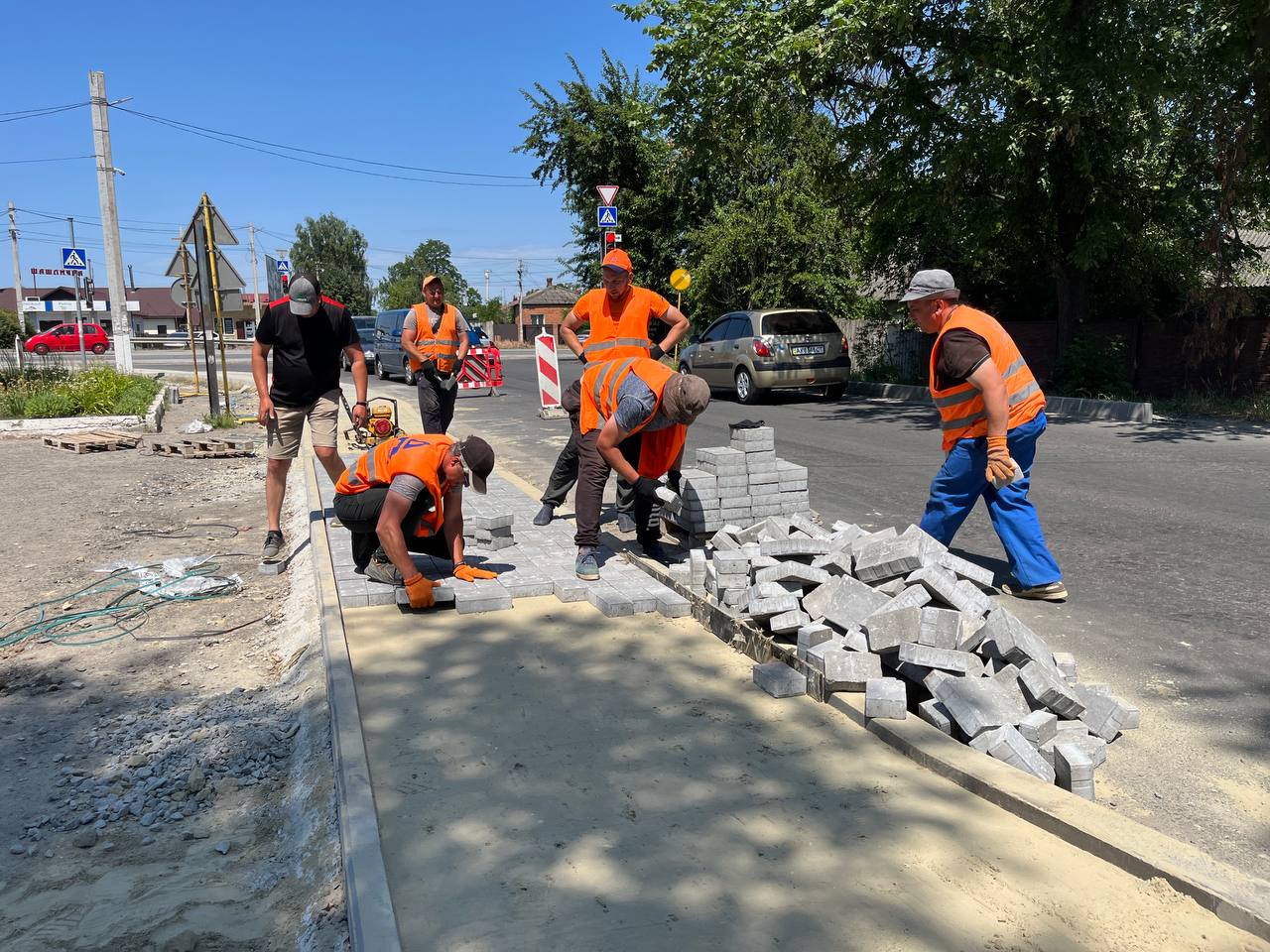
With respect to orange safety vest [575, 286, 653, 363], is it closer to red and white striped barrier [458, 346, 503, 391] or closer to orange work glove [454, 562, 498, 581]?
orange work glove [454, 562, 498, 581]

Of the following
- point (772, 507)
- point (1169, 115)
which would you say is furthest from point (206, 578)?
point (1169, 115)

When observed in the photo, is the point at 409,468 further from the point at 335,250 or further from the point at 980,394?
the point at 335,250

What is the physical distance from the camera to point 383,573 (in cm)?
530

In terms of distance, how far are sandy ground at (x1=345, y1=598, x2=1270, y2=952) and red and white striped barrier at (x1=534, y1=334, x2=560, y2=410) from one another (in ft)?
36.0

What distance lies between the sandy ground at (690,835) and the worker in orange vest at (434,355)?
437 cm

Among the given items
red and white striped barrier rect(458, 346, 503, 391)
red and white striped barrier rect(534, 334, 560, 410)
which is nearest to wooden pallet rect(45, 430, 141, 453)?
red and white striped barrier rect(534, 334, 560, 410)

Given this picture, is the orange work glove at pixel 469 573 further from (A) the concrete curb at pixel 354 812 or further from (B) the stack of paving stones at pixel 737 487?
(B) the stack of paving stones at pixel 737 487

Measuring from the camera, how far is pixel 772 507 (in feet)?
20.3

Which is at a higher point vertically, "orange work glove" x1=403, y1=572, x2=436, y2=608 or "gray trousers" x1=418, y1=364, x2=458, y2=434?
"gray trousers" x1=418, y1=364, x2=458, y2=434

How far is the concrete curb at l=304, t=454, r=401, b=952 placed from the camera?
2.35 m

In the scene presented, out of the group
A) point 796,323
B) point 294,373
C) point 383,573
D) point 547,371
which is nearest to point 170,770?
point 383,573

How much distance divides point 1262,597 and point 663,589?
3.38 meters

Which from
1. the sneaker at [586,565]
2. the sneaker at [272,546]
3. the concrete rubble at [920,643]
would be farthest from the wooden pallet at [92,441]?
the concrete rubble at [920,643]

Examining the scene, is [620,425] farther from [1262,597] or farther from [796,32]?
[796,32]
